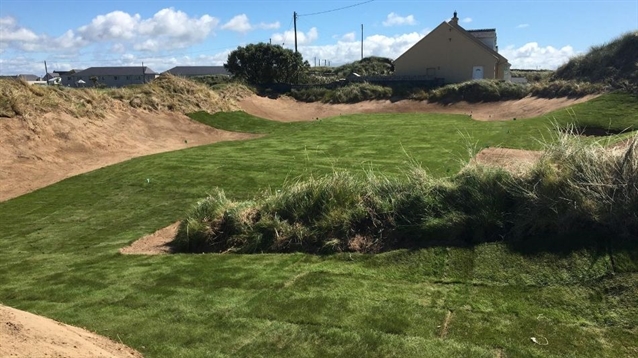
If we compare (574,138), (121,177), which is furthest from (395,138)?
(574,138)

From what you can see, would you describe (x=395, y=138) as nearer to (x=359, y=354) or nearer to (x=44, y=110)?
(x=44, y=110)

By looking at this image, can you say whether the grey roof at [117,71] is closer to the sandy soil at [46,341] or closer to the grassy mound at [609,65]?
the grassy mound at [609,65]

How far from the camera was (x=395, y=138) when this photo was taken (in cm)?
2347

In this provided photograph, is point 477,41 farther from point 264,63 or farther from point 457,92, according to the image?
point 264,63

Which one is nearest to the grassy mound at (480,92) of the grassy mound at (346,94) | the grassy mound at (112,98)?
the grassy mound at (346,94)

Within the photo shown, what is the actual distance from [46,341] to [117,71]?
350ft

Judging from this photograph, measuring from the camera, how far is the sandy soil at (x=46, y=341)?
4.25 metres

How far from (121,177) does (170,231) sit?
7141 mm

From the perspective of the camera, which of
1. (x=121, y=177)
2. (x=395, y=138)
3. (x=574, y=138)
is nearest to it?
(x=574, y=138)

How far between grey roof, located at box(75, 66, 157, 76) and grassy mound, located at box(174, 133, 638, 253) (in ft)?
319

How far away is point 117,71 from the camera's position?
332 ft

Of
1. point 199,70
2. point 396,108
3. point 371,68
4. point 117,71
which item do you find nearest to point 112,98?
point 396,108

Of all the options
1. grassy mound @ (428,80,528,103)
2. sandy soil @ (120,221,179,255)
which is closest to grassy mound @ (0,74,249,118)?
sandy soil @ (120,221,179,255)

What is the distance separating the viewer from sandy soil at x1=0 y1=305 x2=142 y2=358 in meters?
4.25
